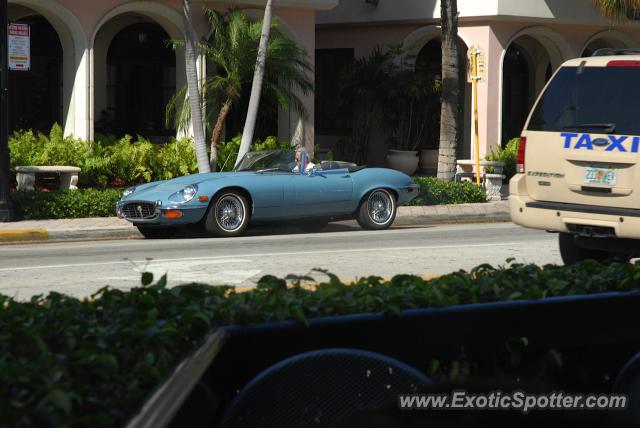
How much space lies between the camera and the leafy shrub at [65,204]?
17859 mm

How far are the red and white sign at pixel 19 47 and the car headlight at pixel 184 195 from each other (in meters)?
3.46

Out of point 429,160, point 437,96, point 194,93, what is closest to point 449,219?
point 194,93

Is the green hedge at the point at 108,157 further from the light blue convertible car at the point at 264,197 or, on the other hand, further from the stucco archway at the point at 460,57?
the stucco archway at the point at 460,57

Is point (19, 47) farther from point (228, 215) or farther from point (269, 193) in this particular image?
point (269, 193)

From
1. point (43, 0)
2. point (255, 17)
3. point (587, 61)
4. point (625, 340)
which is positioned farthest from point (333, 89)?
point (625, 340)

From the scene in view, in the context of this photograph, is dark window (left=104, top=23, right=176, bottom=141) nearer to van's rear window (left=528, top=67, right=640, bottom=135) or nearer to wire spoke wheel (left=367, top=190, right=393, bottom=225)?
wire spoke wheel (left=367, top=190, right=393, bottom=225)

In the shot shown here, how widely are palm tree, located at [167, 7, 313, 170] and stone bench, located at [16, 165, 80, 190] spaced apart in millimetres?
3107

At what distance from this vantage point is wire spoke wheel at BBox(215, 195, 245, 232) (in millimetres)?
15836

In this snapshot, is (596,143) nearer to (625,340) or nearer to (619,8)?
(625,340)

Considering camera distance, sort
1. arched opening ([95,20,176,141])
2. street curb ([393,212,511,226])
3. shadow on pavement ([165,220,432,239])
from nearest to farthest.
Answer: shadow on pavement ([165,220,432,239]) → street curb ([393,212,511,226]) → arched opening ([95,20,176,141])

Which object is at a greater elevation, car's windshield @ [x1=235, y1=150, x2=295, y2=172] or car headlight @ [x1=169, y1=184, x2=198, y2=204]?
car's windshield @ [x1=235, y1=150, x2=295, y2=172]

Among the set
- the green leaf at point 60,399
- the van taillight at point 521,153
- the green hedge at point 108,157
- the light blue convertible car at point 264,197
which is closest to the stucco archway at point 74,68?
the green hedge at point 108,157

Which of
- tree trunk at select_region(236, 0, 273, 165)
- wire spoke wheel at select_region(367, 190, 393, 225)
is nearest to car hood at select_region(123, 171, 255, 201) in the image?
wire spoke wheel at select_region(367, 190, 393, 225)

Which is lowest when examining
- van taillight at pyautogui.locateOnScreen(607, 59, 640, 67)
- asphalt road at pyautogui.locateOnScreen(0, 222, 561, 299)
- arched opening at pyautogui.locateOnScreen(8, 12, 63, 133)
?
asphalt road at pyautogui.locateOnScreen(0, 222, 561, 299)
